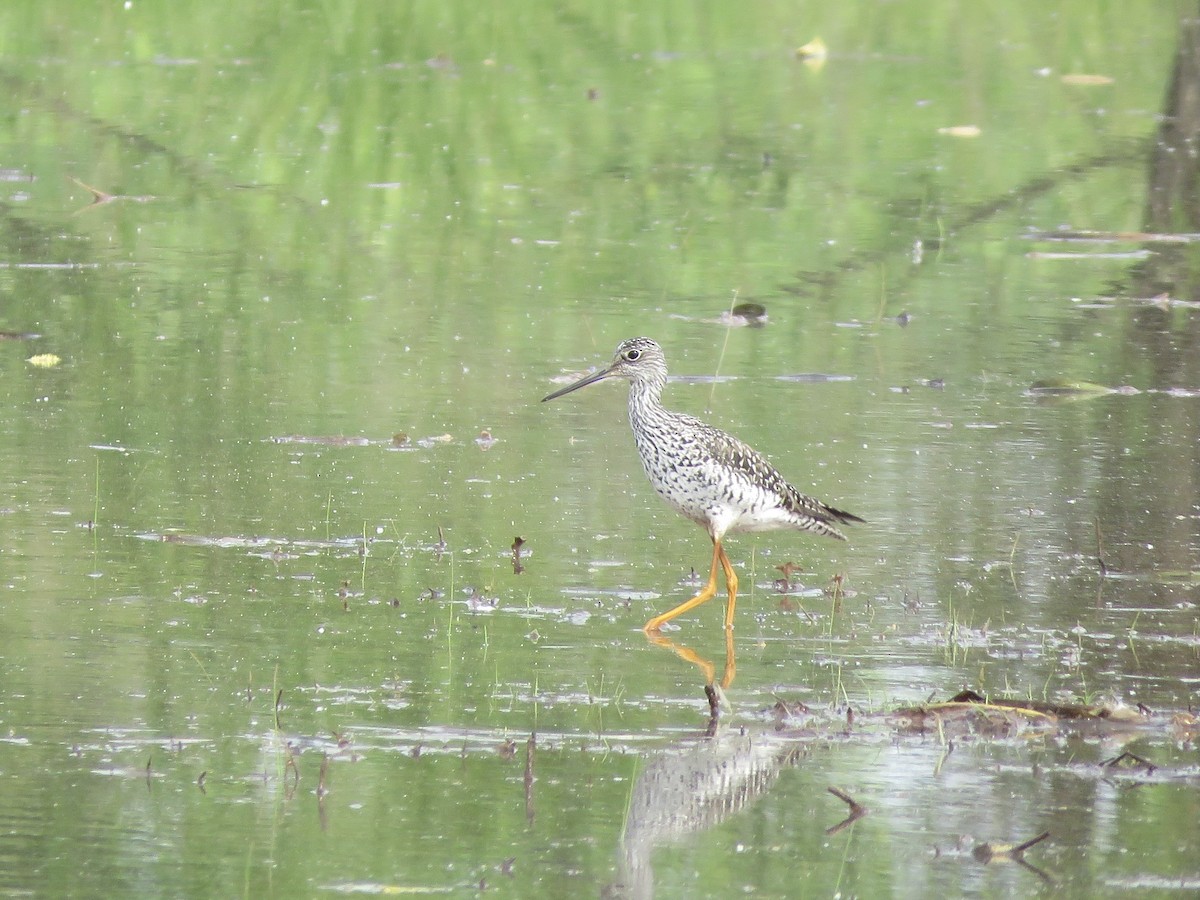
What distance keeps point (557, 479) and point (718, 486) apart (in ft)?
4.18

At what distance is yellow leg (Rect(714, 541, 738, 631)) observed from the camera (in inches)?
284

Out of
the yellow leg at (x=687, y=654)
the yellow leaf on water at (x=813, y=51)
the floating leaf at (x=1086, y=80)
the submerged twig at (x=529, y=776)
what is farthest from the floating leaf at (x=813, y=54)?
the submerged twig at (x=529, y=776)

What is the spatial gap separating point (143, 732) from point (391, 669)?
0.86 meters

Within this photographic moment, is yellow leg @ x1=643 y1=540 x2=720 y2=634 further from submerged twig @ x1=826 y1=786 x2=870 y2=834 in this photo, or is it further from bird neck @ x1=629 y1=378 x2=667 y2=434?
submerged twig @ x1=826 y1=786 x2=870 y2=834

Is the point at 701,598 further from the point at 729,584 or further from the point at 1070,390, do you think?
the point at 1070,390

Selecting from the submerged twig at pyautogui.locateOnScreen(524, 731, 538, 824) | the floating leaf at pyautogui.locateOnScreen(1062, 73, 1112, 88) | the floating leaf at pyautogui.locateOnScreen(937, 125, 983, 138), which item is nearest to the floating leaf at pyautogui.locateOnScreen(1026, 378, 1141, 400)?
the submerged twig at pyautogui.locateOnScreen(524, 731, 538, 824)

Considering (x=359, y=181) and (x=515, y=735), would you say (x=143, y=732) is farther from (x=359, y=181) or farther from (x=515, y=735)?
(x=359, y=181)

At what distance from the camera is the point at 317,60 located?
64.8 feet

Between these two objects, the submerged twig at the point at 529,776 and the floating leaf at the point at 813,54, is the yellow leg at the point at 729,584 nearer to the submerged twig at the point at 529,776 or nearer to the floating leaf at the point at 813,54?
the submerged twig at the point at 529,776

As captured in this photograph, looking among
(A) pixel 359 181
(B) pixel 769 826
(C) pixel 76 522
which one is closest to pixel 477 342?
(C) pixel 76 522

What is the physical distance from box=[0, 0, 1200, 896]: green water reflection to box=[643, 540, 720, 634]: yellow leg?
0.08 metres

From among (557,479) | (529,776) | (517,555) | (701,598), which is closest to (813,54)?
(557,479)

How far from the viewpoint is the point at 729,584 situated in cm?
747

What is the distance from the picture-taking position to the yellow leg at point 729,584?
7213mm
